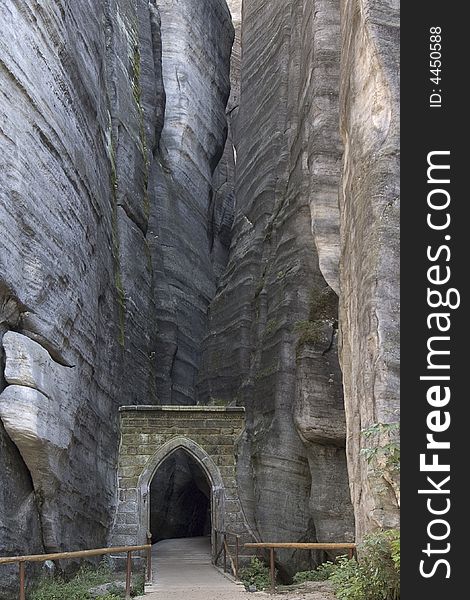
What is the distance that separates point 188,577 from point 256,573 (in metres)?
1.97

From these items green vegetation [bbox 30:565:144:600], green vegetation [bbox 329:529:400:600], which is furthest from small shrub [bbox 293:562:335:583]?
green vegetation [bbox 329:529:400:600]

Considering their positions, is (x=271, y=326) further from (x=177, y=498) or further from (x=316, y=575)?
(x=177, y=498)

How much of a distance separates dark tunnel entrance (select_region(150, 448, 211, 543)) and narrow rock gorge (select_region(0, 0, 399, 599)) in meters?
0.43

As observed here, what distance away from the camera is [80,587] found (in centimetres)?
1256

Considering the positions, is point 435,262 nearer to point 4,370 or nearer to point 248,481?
point 4,370

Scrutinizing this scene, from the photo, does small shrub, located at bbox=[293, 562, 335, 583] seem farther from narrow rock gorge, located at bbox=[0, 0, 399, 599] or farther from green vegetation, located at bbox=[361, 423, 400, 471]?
green vegetation, located at bbox=[361, 423, 400, 471]

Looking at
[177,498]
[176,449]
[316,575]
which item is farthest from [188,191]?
[316,575]

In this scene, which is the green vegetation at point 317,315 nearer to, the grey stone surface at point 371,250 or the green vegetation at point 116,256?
the green vegetation at point 116,256

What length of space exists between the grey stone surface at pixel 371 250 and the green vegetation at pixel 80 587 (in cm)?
403

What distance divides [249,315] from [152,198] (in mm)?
7499

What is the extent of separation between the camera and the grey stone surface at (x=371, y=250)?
10094 millimetres

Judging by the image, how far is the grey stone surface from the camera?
10094mm

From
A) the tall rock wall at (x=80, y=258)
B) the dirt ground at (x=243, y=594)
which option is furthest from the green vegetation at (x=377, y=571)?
the tall rock wall at (x=80, y=258)

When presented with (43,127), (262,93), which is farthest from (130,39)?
(43,127)
